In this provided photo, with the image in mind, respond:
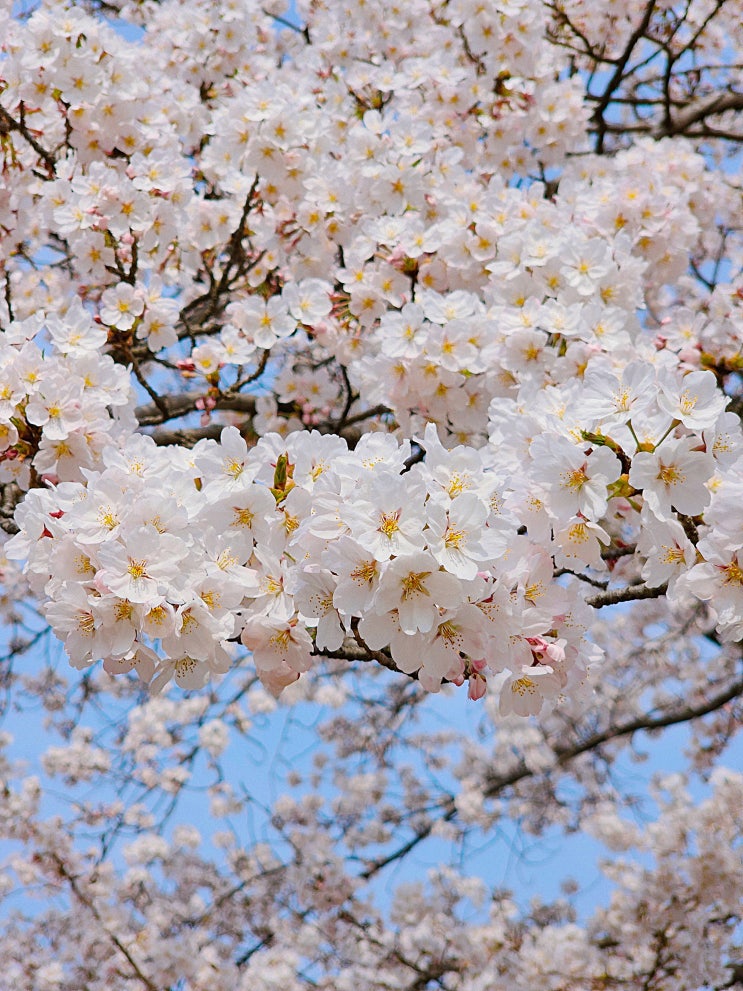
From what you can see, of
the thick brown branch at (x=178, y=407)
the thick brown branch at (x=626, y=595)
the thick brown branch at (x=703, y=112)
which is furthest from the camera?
the thick brown branch at (x=703, y=112)

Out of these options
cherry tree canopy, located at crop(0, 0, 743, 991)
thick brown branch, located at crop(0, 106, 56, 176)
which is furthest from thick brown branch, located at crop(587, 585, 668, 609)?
thick brown branch, located at crop(0, 106, 56, 176)

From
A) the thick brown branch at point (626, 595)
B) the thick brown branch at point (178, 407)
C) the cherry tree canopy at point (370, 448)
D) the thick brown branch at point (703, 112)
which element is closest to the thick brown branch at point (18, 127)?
the cherry tree canopy at point (370, 448)

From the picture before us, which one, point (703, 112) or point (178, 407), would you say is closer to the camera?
point (178, 407)

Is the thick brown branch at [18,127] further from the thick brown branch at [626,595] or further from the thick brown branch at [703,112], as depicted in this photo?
the thick brown branch at [703,112]

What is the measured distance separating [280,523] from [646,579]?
713 mm

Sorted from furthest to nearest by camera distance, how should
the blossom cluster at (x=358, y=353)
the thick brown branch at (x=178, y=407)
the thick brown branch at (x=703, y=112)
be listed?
A: 1. the thick brown branch at (x=703, y=112)
2. the thick brown branch at (x=178, y=407)
3. the blossom cluster at (x=358, y=353)

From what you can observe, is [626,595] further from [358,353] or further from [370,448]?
[358,353]

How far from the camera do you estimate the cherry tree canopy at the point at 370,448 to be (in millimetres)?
1531

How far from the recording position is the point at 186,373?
3262 millimetres

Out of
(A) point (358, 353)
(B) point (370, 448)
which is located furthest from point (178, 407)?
(B) point (370, 448)

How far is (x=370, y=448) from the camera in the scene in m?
1.62

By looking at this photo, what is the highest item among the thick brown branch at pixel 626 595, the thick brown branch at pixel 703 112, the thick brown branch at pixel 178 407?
the thick brown branch at pixel 703 112

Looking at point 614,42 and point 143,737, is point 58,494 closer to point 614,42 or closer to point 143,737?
point 614,42

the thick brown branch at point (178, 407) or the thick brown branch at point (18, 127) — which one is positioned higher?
the thick brown branch at point (18, 127)
